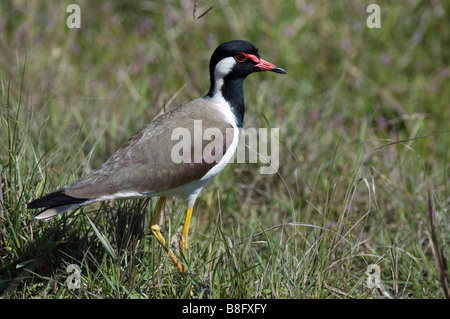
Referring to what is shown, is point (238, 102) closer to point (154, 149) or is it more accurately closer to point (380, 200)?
point (154, 149)

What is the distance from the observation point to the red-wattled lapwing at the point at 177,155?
3.49 m

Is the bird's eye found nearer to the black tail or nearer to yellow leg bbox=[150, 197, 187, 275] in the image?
yellow leg bbox=[150, 197, 187, 275]

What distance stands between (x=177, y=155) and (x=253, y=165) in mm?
1284

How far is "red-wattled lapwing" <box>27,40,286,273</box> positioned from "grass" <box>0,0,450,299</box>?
17cm

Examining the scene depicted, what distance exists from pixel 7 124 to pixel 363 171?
97.2 inches

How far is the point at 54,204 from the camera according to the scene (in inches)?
129

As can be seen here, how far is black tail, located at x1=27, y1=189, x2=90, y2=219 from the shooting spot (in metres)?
3.26

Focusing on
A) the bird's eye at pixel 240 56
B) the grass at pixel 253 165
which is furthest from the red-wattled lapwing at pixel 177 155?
the grass at pixel 253 165

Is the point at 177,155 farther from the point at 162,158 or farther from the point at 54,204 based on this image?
the point at 54,204

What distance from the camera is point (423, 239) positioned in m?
4.19

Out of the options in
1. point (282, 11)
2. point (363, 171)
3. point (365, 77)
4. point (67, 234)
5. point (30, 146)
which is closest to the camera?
point (67, 234)

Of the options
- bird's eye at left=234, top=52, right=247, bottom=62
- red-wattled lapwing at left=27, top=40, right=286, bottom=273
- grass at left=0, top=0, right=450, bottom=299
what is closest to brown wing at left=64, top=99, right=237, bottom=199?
red-wattled lapwing at left=27, top=40, right=286, bottom=273

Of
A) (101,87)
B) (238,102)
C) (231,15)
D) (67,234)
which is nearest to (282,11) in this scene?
(231,15)

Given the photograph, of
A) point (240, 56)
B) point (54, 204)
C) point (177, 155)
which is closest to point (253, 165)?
point (240, 56)
